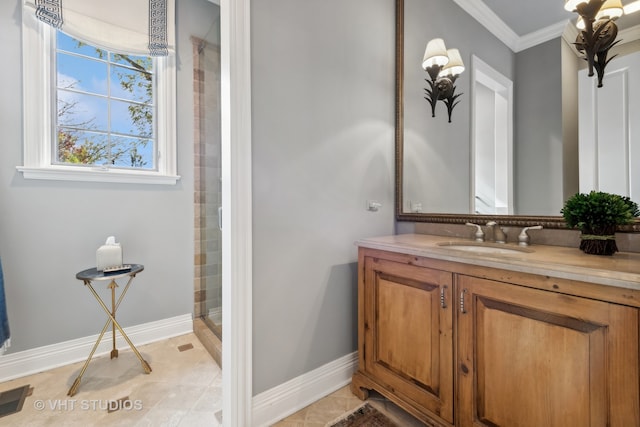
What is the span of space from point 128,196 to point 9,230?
2.16 feet

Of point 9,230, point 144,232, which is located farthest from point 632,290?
point 9,230

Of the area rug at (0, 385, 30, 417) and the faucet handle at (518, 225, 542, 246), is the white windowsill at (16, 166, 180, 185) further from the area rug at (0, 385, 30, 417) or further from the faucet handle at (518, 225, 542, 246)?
the faucet handle at (518, 225, 542, 246)

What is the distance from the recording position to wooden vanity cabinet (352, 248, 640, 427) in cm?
77

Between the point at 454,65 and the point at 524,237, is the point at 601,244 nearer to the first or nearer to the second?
the point at 524,237

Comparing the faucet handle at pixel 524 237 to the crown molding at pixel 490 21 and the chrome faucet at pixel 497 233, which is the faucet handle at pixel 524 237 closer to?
the chrome faucet at pixel 497 233

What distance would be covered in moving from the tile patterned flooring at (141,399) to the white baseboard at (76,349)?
53mm

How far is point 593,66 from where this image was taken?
1192 millimetres

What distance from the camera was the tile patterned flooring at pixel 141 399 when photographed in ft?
4.48

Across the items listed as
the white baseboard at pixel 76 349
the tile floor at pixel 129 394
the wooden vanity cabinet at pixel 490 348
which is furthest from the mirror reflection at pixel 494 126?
the white baseboard at pixel 76 349

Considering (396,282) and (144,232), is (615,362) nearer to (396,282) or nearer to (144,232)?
(396,282)

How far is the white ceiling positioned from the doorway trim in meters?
1.35

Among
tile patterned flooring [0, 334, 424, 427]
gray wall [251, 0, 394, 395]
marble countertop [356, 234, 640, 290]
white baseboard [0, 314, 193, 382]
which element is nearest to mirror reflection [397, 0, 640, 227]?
gray wall [251, 0, 394, 395]

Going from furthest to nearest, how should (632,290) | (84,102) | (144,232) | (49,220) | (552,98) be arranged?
1. (144,232)
2. (84,102)
3. (49,220)
4. (552,98)
5. (632,290)

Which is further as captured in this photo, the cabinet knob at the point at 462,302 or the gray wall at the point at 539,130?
the gray wall at the point at 539,130
